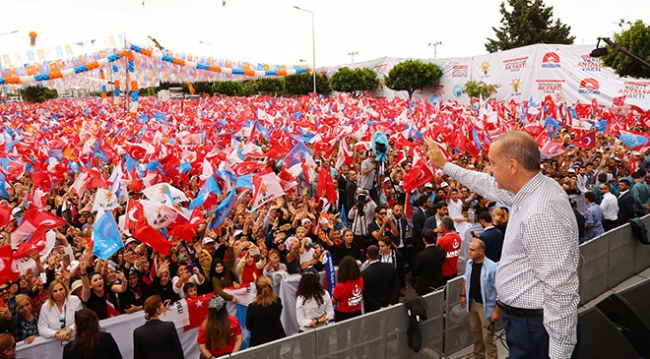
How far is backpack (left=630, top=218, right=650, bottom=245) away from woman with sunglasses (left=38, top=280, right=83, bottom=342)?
7734mm

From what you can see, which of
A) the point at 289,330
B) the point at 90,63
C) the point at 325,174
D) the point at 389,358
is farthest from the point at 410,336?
the point at 90,63

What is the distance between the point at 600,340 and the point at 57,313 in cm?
511

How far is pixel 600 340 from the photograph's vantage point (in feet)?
12.1

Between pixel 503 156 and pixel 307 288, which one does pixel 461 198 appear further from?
pixel 503 156

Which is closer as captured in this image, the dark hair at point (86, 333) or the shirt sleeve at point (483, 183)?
the shirt sleeve at point (483, 183)

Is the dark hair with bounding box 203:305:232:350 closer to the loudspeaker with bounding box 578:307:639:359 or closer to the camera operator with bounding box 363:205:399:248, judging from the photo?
the loudspeaker with bounding box 578:307:639:359

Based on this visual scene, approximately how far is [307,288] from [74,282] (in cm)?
282

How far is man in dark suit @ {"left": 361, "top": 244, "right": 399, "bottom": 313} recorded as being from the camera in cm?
→ 595

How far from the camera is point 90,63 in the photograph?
39.1m

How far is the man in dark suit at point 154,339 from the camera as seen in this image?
456cm

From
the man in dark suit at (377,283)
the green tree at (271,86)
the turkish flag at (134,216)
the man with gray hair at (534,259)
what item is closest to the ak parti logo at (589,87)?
the man in dark suit at (377,283)

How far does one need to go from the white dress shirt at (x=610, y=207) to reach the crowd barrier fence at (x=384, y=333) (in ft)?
5.42

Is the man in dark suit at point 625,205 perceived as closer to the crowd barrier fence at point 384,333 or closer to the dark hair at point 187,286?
the crowd barrier fence at point 384,333

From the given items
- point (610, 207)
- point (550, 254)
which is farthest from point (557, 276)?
point (610, 207)
